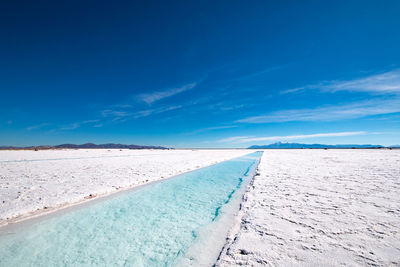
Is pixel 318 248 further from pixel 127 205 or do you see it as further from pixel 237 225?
pixel 127 205

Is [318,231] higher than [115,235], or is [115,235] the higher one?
[318,231]

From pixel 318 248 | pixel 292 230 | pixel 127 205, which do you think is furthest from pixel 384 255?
pixel 127 205

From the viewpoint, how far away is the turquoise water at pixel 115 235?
2658mm

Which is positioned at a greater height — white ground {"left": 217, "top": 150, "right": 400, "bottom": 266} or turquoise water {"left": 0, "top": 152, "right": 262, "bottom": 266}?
white ground {"left": 217, "top": 150, "right": 400, "bottom": 266}

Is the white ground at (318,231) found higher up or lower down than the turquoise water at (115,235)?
higher up

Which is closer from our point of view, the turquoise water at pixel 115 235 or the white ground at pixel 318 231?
the white ground at pixel 318 231

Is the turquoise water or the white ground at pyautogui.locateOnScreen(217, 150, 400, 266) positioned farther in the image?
the turquoise water

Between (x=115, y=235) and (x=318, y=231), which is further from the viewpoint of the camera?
(x=115, y=235)

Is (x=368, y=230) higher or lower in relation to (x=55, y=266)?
higher

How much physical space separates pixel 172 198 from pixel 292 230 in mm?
3579

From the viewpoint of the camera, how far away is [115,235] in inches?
133

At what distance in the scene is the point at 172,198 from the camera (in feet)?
18.9

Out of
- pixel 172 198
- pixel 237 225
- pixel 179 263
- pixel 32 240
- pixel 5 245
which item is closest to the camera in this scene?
pixel 179 263

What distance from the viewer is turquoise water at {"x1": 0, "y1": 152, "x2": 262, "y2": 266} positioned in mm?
2658
